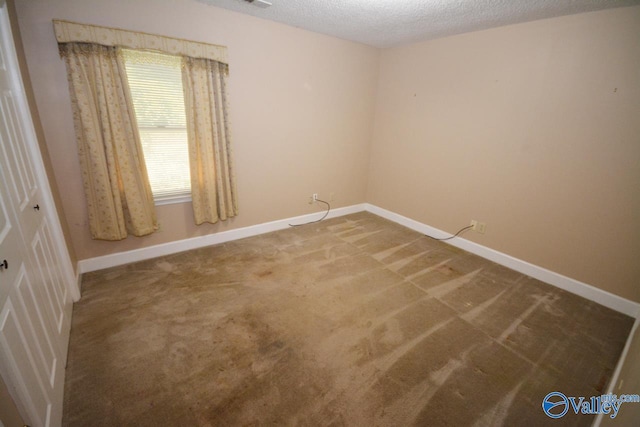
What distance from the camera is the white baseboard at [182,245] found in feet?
8.23

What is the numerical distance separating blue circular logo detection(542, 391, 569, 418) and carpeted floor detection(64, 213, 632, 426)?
0.10 feet

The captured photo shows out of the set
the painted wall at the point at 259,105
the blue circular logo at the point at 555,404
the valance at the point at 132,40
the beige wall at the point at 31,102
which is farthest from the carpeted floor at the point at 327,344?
the valance at the point at 132,40

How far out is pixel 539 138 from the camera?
2.50 metres

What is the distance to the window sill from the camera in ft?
8.81

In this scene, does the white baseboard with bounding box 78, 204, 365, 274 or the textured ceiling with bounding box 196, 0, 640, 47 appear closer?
the textured ceiling with bounding box 196, 0, 640, 47

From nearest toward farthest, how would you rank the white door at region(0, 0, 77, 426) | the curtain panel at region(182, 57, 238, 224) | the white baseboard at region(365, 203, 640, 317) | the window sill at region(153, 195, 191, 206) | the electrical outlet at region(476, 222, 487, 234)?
the white door at region(0, 0, 77, 426), the white baseboard at region(365, 203, 640, 317), the curtain panel at region(182, 57, 238, 224), the window sill at region(153, 195, 191, 206), the electrical outlet at region(476, 222, 487, 234)

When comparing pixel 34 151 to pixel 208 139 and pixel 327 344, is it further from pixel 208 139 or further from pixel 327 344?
pixel 327 344

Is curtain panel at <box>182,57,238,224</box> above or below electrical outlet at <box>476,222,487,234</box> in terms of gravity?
above

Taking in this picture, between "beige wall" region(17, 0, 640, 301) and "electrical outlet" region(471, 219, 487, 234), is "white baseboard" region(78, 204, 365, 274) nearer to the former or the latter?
"beige wall" region(17, 0, 640, 301)

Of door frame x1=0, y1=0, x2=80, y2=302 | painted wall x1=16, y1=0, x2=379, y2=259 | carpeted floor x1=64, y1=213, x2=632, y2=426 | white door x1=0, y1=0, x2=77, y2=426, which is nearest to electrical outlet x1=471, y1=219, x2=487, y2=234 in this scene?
carpeted floor x1=64, y1=213, x2=632, y2=426

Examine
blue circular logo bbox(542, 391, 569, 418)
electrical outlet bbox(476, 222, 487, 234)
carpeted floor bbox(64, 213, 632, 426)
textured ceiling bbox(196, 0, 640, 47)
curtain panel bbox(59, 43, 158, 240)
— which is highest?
textured ceiling bbox(196, 0, 640, 47)

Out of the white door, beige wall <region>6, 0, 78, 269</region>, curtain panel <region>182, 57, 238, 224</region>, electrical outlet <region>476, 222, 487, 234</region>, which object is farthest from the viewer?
electrical outlet <region>476, 222, 487, 234</region>

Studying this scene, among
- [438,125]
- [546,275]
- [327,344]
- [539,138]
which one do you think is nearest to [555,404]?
[327,344]

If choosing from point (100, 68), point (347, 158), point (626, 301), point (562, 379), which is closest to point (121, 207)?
point (100, 68)
